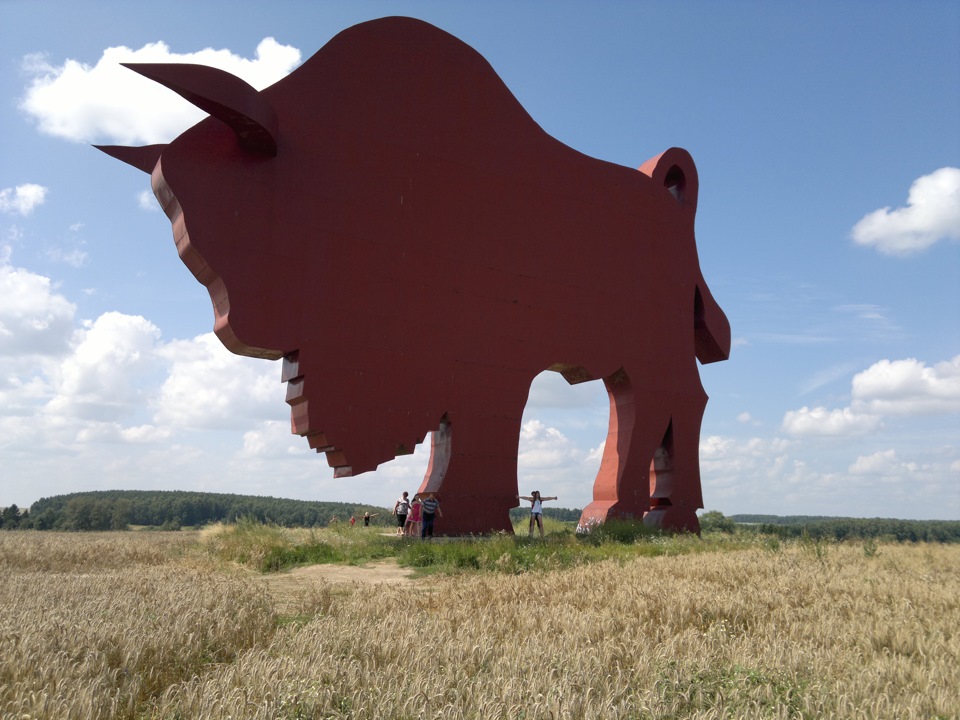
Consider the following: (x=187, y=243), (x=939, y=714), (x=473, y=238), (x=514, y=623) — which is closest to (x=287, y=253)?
(x=187, y=243)

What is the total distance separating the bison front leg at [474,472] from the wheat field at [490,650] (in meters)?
5.83

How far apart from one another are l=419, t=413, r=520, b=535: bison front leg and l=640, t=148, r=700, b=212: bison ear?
726 centimetres

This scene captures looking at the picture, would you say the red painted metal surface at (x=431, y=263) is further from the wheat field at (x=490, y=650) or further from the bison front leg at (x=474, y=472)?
the wheat field at (x=490, y=650)

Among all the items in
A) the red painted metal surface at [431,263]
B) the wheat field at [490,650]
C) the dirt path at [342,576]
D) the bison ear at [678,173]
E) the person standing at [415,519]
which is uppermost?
the bison ear at [678,173]

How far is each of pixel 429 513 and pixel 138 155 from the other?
24.3ft

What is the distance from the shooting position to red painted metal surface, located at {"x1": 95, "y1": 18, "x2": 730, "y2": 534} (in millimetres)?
11867

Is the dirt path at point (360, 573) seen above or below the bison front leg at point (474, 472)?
below

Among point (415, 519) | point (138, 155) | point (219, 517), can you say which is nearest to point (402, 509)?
point (415, 519)

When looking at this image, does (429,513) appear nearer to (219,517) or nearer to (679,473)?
(679,473)

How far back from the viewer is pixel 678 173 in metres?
18.5

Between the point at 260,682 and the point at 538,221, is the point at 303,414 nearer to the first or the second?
the point at 538,221

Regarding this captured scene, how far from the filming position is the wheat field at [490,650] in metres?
3.59

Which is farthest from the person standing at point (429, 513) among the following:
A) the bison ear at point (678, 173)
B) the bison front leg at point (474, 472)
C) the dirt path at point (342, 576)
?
the bison ear at point (678, 173)

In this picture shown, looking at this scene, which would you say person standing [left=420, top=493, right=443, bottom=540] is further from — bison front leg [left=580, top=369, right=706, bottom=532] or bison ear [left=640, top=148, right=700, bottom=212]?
bison ear [left=640, top=148, right=700, bottom=212]
